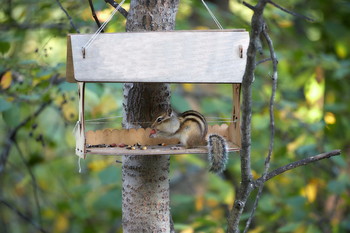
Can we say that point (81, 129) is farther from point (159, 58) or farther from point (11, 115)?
point (11, 115)

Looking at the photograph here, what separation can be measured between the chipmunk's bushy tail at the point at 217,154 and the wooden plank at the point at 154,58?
29cm

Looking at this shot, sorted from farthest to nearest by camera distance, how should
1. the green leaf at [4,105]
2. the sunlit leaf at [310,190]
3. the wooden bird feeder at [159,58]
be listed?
1. the sunlit leaf at [310,190]
2. the green leaf at [4,105]
3. the wooden bird feeder at [159,58]

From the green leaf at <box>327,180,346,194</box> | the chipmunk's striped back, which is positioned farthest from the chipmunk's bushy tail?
the green leaf at <box>327,180,346,194</box>

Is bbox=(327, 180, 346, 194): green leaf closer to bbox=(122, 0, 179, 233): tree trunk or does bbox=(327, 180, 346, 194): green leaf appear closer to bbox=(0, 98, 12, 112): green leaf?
bbox=(122, 0, 179, 233): tree trunk

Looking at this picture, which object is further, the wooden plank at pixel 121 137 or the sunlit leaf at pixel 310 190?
the sunlit leaf at pixel 310 190

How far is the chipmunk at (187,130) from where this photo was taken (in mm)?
2330

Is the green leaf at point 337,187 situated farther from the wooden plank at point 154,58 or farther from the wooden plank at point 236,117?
the wooden plank at point 154,58

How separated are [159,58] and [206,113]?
2448mm

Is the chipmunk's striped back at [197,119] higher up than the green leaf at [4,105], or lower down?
higher up

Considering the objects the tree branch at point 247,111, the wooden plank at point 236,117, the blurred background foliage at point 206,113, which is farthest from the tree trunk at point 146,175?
the blurred background foliage at point 206,113

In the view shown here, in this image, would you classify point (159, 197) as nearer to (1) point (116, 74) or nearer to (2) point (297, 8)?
(1) point (116, 74)

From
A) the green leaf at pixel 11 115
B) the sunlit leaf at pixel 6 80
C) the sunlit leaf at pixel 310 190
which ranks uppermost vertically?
the sunlit leaf at pixel 6 80

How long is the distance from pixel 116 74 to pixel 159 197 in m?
0.64

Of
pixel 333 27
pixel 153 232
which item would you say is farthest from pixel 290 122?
pixel 153 232
